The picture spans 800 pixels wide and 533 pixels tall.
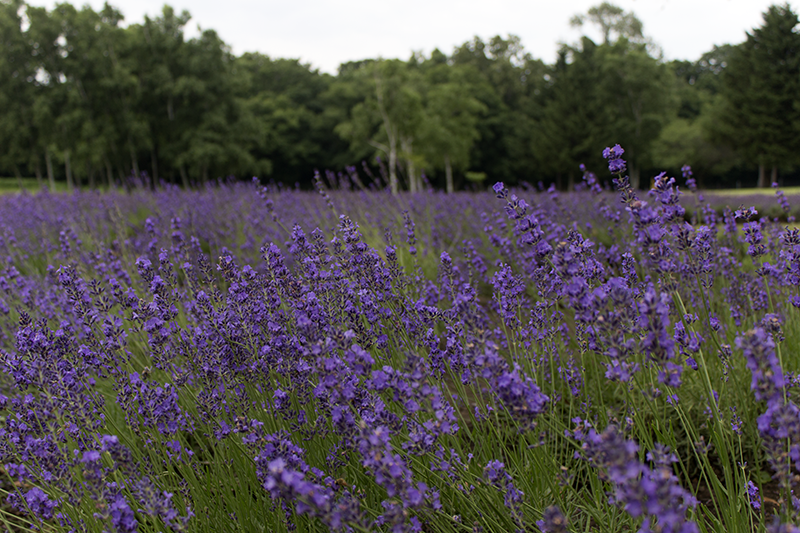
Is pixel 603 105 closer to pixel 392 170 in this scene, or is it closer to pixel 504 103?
pixel 504 103

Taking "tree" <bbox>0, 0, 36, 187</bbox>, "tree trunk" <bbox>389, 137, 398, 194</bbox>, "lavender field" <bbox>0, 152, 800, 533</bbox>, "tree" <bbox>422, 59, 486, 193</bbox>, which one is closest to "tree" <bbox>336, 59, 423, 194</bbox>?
"tree trunk" <bbox>389, 137, 398, 194</bbox>

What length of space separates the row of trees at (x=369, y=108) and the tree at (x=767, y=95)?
3.1 inches

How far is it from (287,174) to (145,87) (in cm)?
1418

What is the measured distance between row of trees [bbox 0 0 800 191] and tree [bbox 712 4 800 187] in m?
0.08

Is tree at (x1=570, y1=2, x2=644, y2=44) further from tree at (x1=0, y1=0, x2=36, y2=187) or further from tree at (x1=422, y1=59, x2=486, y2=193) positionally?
tree at (x1=0, y1=0, x2=36, y2=187)

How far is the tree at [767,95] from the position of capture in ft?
83.7

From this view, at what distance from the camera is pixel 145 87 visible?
73.4ft

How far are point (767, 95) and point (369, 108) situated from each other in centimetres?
2040

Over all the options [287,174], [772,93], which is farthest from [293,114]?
[772,93]

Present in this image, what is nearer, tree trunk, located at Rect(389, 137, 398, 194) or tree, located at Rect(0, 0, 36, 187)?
tree trunk, located at Rect(389, 137, 398, 194)

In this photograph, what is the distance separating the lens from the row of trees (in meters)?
21.4

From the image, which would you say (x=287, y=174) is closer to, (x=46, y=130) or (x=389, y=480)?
(x=46, y=130)

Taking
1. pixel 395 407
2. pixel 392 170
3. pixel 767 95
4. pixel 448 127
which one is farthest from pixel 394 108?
pixel 395 407

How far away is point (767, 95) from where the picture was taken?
1012 inches
